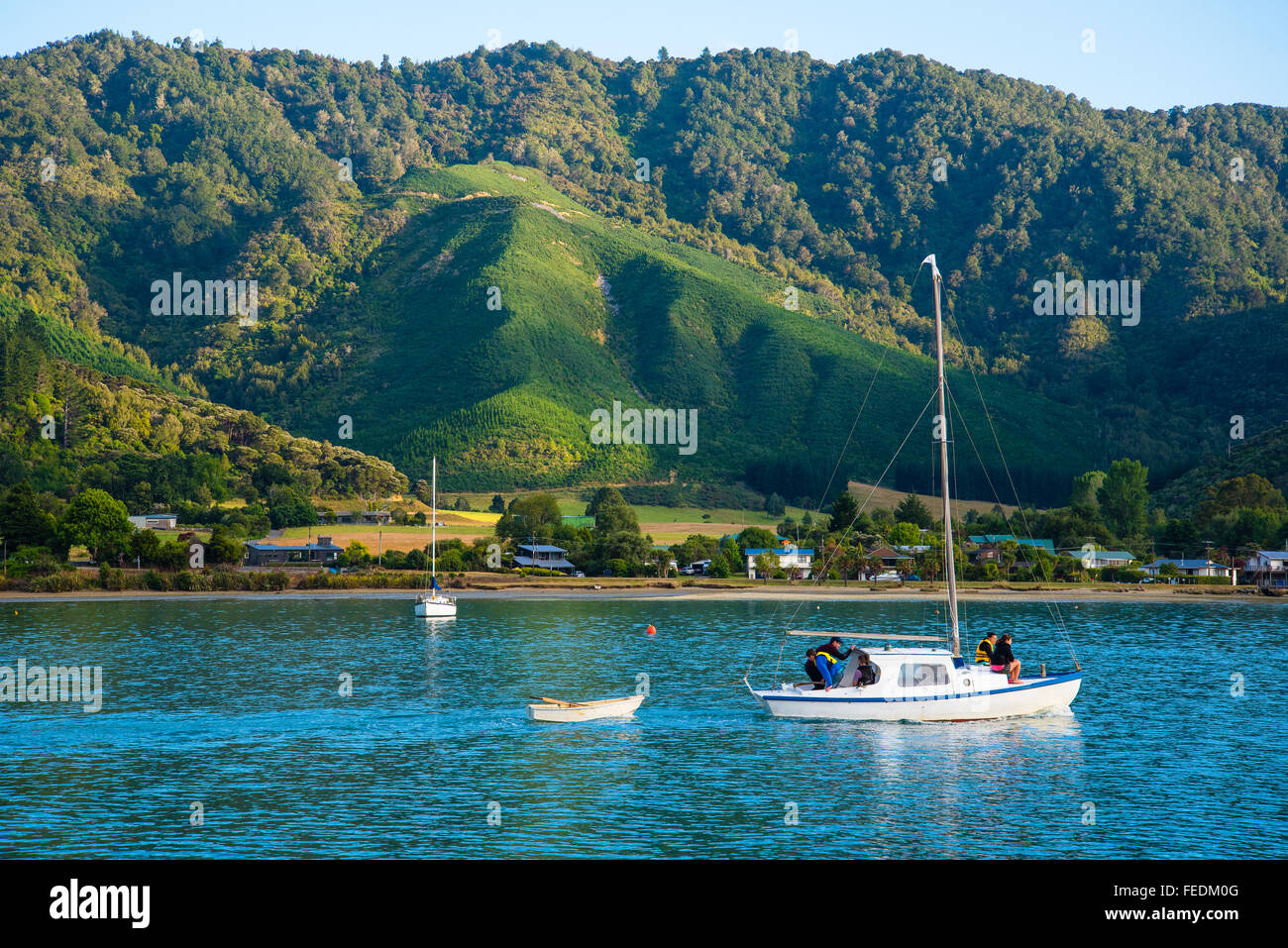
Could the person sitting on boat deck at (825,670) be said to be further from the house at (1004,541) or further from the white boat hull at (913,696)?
the house at (1004,541)

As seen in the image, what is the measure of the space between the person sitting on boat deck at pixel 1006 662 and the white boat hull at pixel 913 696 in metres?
0.34

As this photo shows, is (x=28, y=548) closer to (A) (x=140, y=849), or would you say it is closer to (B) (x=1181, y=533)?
(A) (x=140, y=849)

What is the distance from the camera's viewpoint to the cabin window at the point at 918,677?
46.8 meters

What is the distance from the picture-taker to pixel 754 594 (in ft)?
411

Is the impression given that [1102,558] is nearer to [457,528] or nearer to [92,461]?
[457,528]

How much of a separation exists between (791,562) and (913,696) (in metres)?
103

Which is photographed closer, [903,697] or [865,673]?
[903,697]

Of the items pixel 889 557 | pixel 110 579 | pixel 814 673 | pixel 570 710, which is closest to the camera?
pixel 814 673

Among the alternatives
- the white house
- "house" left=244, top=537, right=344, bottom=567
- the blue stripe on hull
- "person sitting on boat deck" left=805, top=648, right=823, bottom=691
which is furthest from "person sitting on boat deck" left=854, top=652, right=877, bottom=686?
"house" left=244, top=537, right=344, bottom=567

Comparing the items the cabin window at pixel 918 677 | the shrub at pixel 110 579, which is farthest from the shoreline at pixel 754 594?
the cabin window at pixel 918 677

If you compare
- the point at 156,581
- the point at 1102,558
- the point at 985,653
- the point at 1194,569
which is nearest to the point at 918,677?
the point at 985,653

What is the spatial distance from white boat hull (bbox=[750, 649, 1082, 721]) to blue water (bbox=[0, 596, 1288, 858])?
72 cm

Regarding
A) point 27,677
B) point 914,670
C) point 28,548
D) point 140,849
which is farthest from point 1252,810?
point 28,548

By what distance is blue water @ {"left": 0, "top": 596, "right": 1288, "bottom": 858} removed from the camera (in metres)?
32.2
